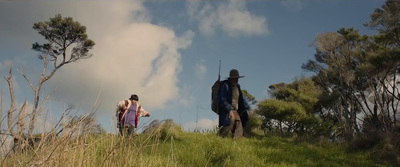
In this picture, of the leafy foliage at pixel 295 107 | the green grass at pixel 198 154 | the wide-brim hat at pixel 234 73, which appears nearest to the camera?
the green grass at pixel 198 154

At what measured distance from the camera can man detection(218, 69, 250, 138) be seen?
9.66 m

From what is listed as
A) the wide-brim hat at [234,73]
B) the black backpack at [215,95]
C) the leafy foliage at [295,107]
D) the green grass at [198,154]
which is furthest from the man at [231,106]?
the leafy foliage at [295,107]

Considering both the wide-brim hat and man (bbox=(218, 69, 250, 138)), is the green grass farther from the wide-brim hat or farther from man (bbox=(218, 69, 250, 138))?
the wide-brim hat

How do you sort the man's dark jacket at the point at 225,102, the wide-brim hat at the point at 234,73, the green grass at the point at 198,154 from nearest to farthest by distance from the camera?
the green grass at the point at 198,154, the man's dark jacket at the point at 225,102, the wide-brim hat at the point at 234,73

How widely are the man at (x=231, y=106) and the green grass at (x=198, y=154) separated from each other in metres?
0.45

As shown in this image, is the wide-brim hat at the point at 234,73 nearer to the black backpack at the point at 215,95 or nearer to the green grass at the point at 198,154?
the black backpack at the point at 215,95

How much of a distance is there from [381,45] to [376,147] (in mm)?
18742

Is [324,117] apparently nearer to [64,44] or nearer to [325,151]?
[64,44]

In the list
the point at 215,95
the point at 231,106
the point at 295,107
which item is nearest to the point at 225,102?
the point at 231,106

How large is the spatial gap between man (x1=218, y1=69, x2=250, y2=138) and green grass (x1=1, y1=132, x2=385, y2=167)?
1.47 feet

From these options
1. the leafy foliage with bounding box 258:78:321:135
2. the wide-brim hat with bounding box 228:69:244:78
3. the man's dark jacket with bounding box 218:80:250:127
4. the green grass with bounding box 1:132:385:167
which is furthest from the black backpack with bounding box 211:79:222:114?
the leafy foliage with bounding box 258:78:321:135

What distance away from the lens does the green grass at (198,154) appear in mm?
3613

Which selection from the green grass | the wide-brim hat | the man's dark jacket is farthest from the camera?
the wide-brim hat

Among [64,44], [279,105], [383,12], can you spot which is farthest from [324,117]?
[64,44]
